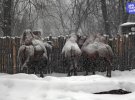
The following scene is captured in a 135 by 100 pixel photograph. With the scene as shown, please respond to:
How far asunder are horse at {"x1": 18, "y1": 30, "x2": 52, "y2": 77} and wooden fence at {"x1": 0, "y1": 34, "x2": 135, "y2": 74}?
4.75ft

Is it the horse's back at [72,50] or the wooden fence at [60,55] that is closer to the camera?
the horse's back at [72,50]

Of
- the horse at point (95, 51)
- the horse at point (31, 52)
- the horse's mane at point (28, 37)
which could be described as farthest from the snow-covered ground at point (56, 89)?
the horse's mane at point (28, 37)

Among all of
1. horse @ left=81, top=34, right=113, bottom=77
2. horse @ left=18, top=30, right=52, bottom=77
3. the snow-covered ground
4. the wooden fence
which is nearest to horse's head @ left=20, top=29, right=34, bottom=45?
horse @ left=18, top=30, right=52, bottom=77

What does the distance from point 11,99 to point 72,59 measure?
19.6ft

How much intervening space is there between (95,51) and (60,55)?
83.8 inches

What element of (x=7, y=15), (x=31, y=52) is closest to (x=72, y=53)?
(x=31, y=52)

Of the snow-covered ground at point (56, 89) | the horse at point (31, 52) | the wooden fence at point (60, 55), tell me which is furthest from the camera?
the wooden fence at point (60, 55)

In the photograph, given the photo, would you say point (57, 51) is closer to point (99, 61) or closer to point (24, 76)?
point (99, 61)

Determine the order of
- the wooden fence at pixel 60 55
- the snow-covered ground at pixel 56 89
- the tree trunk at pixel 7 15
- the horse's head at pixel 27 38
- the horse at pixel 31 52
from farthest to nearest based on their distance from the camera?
1. the tree trunk at pixel 7 15
2. the wooden fence at pixel 60 55
3. the horse's head at pixel 27 38
4. the horse at pixel 31 52
5. the snow-covered ground at pixel 56 89

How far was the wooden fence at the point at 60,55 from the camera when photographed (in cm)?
1318

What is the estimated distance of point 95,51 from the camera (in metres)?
11.4

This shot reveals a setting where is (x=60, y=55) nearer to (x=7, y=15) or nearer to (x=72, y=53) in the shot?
(x=72, y=53)

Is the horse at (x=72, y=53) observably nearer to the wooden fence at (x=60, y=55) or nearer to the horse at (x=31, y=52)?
the horse at (x=31, y=52)

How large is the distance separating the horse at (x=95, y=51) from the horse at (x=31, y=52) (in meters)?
1.49
